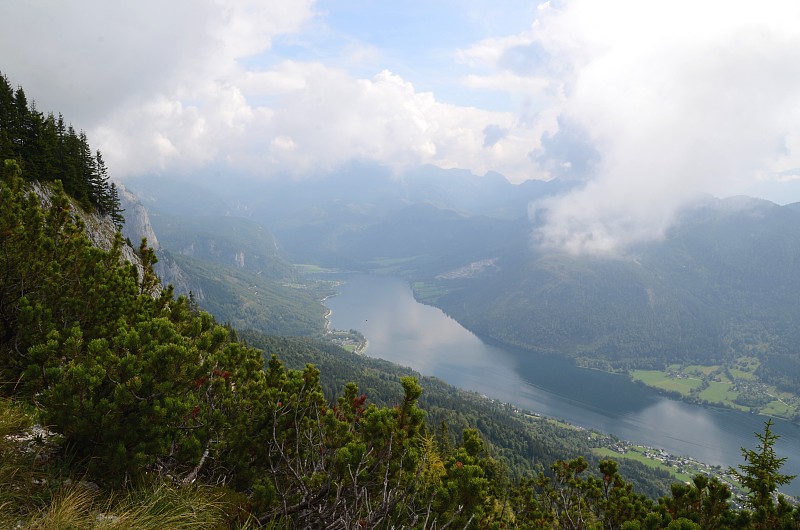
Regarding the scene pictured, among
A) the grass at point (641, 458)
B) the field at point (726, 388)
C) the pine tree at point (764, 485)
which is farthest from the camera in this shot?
the field at point (726, 388)

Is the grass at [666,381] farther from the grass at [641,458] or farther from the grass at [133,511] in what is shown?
the grass at [133,511]

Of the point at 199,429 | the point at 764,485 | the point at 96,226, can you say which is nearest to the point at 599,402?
the point at 96,226

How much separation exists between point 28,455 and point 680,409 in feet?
594

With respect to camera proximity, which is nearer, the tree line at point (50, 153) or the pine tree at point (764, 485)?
the pine tree at point (764, 485)

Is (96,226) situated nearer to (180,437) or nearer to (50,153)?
(50,153)

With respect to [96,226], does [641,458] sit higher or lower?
lower

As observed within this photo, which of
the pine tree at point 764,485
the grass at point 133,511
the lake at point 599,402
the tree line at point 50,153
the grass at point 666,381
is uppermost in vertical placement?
the tree line at point 50,153

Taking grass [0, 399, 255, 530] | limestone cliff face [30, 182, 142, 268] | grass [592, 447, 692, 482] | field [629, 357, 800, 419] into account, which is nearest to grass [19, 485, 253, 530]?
grass [0, 399, 255, 530]

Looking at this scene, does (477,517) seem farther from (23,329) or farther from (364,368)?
(364,368)

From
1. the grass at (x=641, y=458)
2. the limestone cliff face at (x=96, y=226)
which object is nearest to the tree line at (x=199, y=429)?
the limestone cliff face at (x=96, y=226)

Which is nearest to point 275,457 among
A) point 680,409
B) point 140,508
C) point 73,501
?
point 140,508

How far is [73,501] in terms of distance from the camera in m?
4.27

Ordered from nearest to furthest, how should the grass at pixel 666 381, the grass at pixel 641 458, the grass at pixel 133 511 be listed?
the grass at pixel 133 511
the grass at pixel 641 458
the grass at pixel 666 381

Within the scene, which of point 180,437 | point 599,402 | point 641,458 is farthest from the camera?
point 599,402
